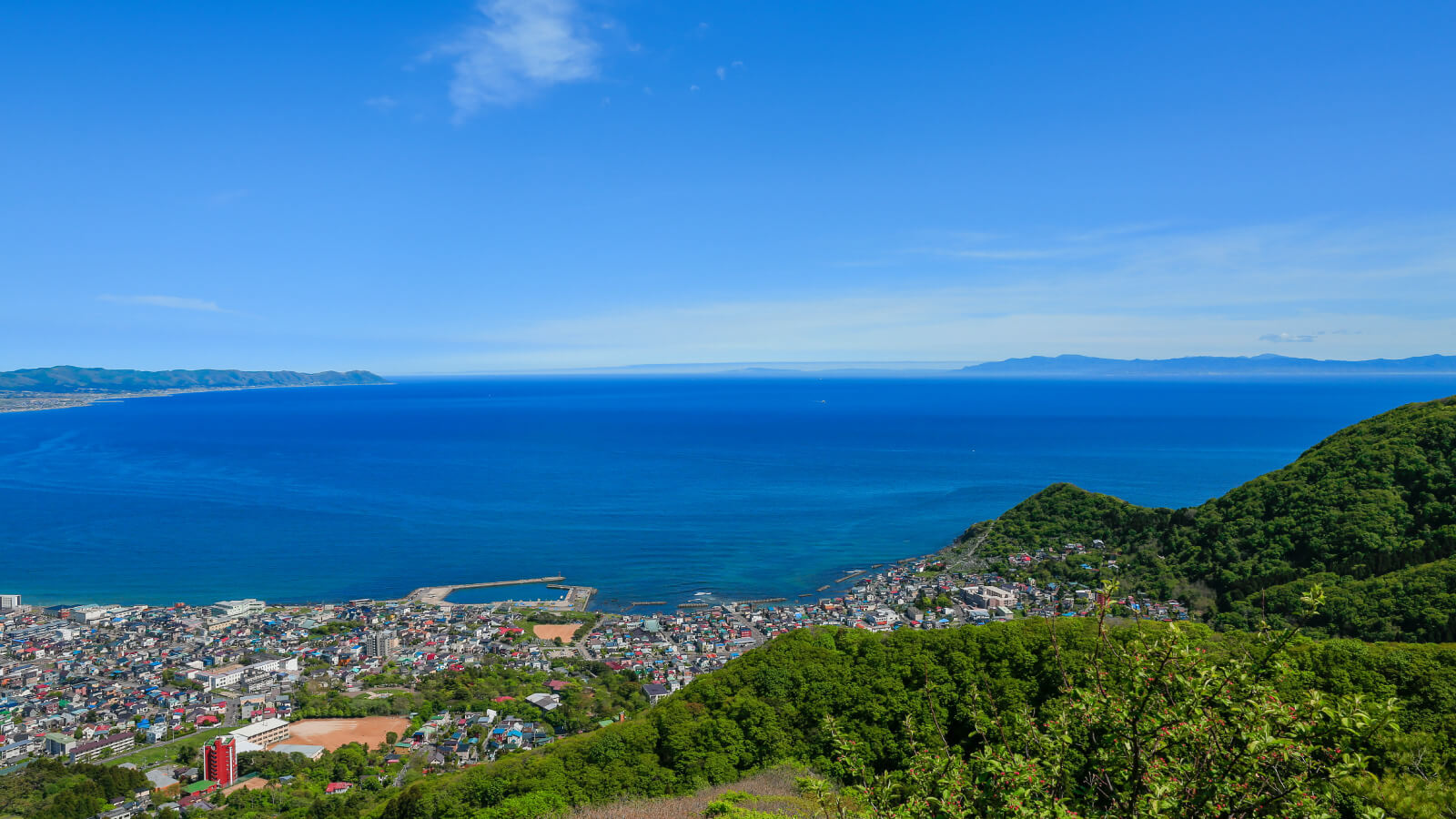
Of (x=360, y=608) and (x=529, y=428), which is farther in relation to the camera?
(x=529, y=428)

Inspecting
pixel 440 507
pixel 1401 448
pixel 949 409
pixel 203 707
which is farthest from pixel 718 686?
pixel 949 409

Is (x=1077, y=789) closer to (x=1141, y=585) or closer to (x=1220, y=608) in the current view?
(x=1220, y=608)

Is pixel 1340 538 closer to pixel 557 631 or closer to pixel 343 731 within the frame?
pixel 557 631

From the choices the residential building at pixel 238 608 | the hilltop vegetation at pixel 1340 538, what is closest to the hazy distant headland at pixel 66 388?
the residential building at pixel 238 608

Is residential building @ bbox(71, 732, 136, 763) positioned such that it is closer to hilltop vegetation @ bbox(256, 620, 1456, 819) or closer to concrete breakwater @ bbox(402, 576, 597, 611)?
hilltop vegetation @ bbox(256, 620, 1456, 819)

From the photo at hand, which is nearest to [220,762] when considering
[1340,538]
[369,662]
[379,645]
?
[369,662]

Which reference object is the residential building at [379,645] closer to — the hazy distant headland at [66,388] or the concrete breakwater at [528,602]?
the concrete breakwater at [528,602]

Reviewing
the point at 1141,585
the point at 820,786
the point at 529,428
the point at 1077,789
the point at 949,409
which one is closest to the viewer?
the point at 1077,789
